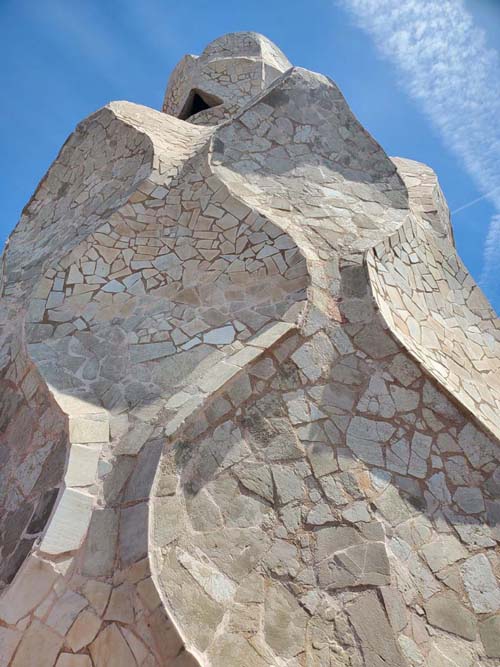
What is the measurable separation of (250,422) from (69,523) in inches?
52.7

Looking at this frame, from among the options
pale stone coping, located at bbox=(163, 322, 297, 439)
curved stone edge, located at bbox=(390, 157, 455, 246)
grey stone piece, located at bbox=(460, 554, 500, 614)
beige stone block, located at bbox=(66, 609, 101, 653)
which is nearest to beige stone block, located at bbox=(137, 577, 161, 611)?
beige stone block, located at bbox=(66, 609, 101, 653)

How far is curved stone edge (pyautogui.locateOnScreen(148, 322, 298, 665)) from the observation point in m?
3.50

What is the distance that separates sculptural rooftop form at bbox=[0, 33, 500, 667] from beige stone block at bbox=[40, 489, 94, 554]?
0.05 feet

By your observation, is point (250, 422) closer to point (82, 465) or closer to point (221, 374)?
point (221, 374)

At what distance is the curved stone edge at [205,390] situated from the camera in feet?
11.5

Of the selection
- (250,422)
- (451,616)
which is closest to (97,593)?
(250,422)

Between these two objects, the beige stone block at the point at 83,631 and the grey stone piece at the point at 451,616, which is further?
the grey stone piece at the point at 451,616

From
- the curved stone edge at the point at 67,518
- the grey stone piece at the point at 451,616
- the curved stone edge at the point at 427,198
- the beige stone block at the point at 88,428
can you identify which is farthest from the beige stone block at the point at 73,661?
the curved stone edge at the point at 427,198

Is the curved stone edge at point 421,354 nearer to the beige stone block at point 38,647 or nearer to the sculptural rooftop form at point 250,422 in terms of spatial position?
the sculptural rooftop form at point 250,422

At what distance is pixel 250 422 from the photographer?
378 centimetres

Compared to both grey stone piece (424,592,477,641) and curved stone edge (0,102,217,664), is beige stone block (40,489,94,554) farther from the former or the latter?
grey stone piece (424,592,477,641)

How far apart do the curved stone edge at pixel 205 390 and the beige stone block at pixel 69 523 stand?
440mm

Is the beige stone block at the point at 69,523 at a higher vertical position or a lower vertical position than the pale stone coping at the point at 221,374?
lower

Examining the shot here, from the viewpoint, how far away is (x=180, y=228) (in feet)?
18.3
